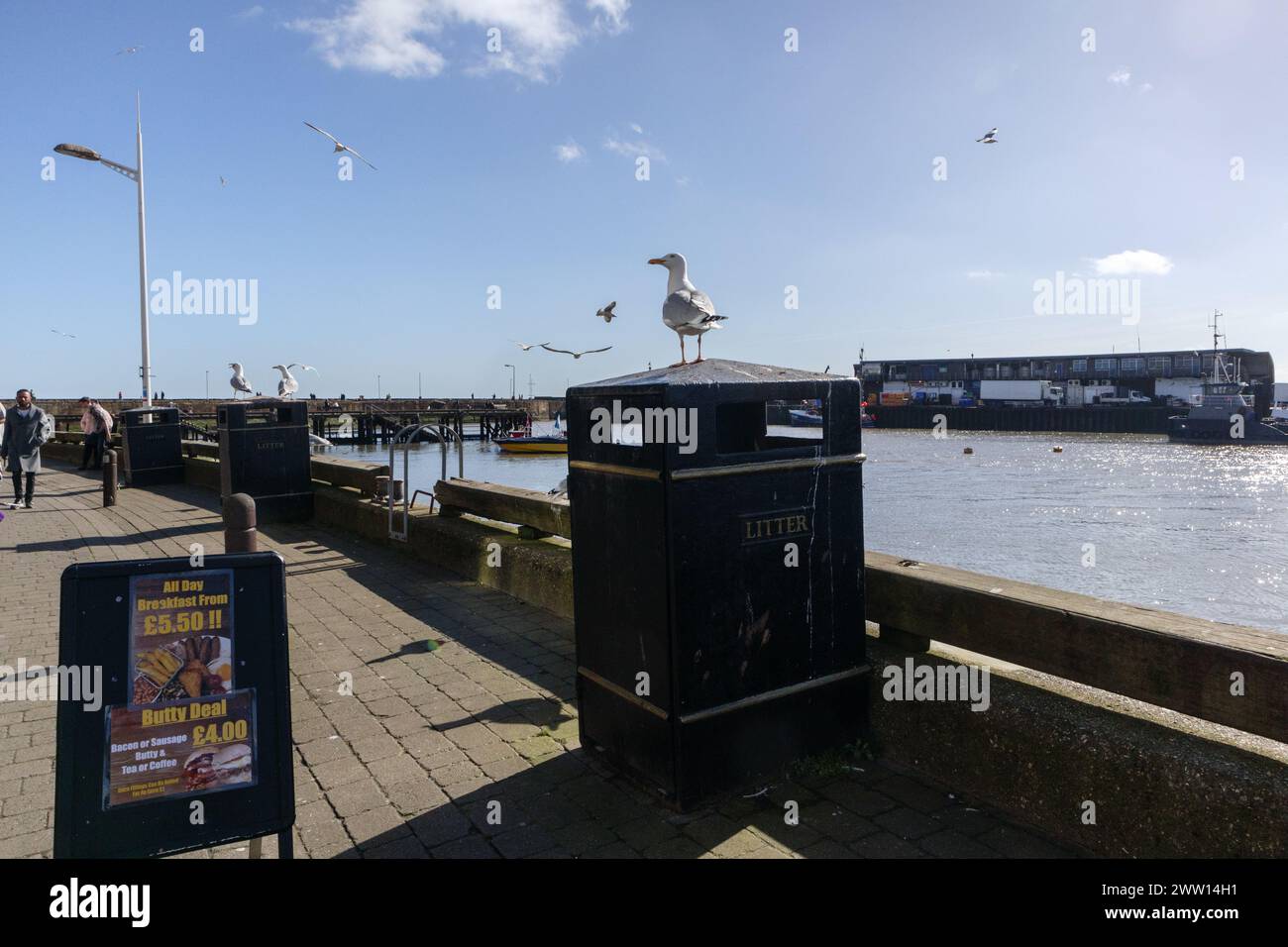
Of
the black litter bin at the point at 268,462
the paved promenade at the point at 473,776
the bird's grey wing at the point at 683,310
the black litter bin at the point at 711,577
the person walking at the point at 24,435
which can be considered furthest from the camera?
the person walking at the point at 24,435

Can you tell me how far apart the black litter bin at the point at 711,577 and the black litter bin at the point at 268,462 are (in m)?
8.71

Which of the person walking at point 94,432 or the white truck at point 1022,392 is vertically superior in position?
the white truck at point 1022,392

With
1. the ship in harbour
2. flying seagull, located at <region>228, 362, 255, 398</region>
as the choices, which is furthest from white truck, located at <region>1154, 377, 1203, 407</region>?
flying seagull, located at <region>228, 362, 255, 398</region>

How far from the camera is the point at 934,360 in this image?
10956 cm

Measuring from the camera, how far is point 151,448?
17250 millimetres

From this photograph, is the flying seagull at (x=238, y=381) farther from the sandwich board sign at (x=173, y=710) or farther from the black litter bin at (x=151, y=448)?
the sandwich board sign at (x=173, y=710)

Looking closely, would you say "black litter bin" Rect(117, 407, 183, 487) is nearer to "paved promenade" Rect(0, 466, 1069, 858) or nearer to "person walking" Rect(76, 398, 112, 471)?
"person walking" Rect(76, 398, 112, 471)

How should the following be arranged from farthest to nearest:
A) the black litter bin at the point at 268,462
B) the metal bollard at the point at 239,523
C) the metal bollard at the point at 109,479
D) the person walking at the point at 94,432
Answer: the person walking at the point at 94,432 < the metal bollard at the point at 109,479 < the black litter bin at the point at 268,462 < the metal bollard at the point at 239,523

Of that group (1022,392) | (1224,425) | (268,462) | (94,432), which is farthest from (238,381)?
(1022,392)

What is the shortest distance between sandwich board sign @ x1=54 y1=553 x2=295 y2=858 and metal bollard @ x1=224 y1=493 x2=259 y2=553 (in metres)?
3.46

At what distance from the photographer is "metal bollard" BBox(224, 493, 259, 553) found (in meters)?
5.95
